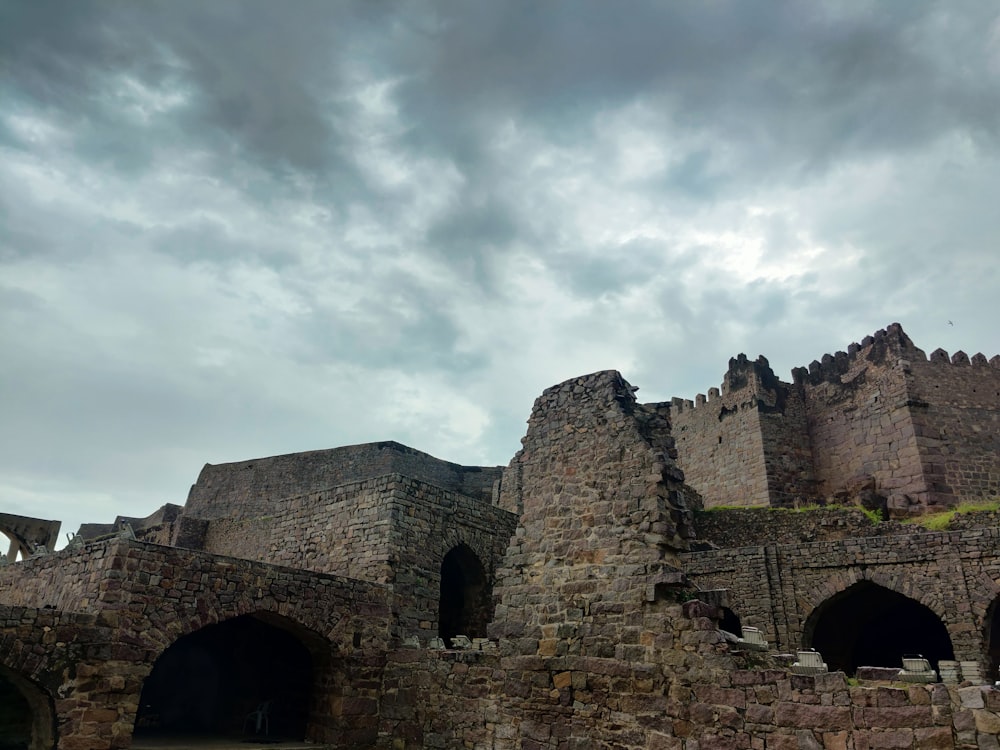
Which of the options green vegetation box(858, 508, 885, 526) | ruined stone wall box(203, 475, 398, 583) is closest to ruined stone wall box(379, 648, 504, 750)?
ruined stone wall box(203, 475, 398, 583)

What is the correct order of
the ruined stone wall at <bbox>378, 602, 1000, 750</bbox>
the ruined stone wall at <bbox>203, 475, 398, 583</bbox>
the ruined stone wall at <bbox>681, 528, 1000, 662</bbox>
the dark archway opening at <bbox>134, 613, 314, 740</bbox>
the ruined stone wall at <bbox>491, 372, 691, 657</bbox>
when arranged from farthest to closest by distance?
the ruined stone wall at <bbox>681, 528, 1000, 662</bbox>
the dark archway opening at <bbox>134, 613, 314, 740</bbox>
the ruined stone wall at <bbox>203, 475, 398, 583</bbox>
the ruined stone wall at <bbox>491, 372, 691, 657</bbox>
the ruined stone wall at <bbox>378, 602, 1000, 750</bbox>

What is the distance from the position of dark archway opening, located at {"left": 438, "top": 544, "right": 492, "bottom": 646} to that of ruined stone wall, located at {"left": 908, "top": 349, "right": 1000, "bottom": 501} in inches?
580

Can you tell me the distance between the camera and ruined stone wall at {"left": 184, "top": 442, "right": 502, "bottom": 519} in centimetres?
2795

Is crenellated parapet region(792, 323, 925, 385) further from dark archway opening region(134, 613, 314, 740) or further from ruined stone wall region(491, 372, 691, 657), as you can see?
dark archway opening region(134, 613, 314, 740)

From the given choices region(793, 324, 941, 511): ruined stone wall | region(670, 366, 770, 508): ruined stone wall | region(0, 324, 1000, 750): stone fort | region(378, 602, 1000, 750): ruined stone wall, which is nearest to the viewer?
region(378, 602, 1000, 750): ruined stone wall

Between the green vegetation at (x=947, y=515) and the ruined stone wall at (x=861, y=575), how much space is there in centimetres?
279

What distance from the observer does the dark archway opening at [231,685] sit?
44.7ft

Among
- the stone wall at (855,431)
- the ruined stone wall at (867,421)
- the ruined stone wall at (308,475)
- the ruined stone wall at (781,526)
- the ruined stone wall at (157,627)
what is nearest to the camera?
the ruined stone wall at (157,627)

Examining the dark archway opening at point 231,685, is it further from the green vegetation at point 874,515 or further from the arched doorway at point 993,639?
the green vegetation at point 874,515

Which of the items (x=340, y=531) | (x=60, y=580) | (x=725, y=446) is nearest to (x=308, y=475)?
(x=340, y=531)

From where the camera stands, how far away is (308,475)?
2973 centimetres

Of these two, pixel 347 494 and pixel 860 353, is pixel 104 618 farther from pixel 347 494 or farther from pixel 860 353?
pixel 860 353

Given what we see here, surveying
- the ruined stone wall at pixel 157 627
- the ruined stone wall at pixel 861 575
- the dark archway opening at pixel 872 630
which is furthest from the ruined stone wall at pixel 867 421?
the ruined stone wall at pixel 157 627

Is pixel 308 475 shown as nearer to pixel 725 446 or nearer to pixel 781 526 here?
pixel 725 446
